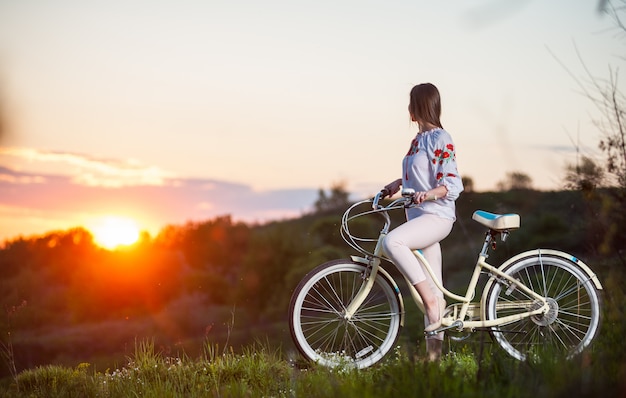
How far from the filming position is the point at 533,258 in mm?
5539

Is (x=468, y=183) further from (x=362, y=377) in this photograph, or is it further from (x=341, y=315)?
(x=362, y=377)

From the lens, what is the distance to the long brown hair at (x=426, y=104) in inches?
204

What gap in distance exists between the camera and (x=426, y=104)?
5.20 m

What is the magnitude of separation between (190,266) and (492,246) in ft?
79.3

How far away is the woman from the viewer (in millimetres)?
5082

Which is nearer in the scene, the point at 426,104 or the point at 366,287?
the point at 426,104

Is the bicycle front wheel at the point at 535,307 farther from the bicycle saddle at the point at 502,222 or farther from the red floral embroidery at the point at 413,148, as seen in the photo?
the red floral embroidery at the point at 413,148

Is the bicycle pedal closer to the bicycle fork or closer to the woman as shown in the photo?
the woman

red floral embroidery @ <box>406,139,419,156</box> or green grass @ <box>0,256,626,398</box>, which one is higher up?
red floral embroidery @ <box>406,139,419,156</box>

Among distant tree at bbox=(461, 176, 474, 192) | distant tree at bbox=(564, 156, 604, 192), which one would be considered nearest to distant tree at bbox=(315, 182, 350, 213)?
distant tree at bbox=(461, 176, 474, 192)

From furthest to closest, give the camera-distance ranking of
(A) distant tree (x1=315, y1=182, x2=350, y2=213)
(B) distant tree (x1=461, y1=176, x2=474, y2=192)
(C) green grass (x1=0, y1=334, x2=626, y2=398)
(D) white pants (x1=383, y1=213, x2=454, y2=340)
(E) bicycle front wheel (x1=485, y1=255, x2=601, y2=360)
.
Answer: (A) distant tree (x1=315, y1=182, x2=350, y2=213) → (B) distant tree (x1=461, y1=176, x2=474, y2=192) → (E) bicycle front wheel (x1=485, y1=255, x2=601, y2=360) → (D) white pants (x1=383, y1=213, x2=454, y2=340) → (C) green grass (x1=0, y1=334, x2=626, y2=398)

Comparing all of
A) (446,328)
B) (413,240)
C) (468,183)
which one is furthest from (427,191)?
(468,183)

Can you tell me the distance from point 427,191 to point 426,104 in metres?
0.70

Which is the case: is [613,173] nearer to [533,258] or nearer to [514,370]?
[533,258]
